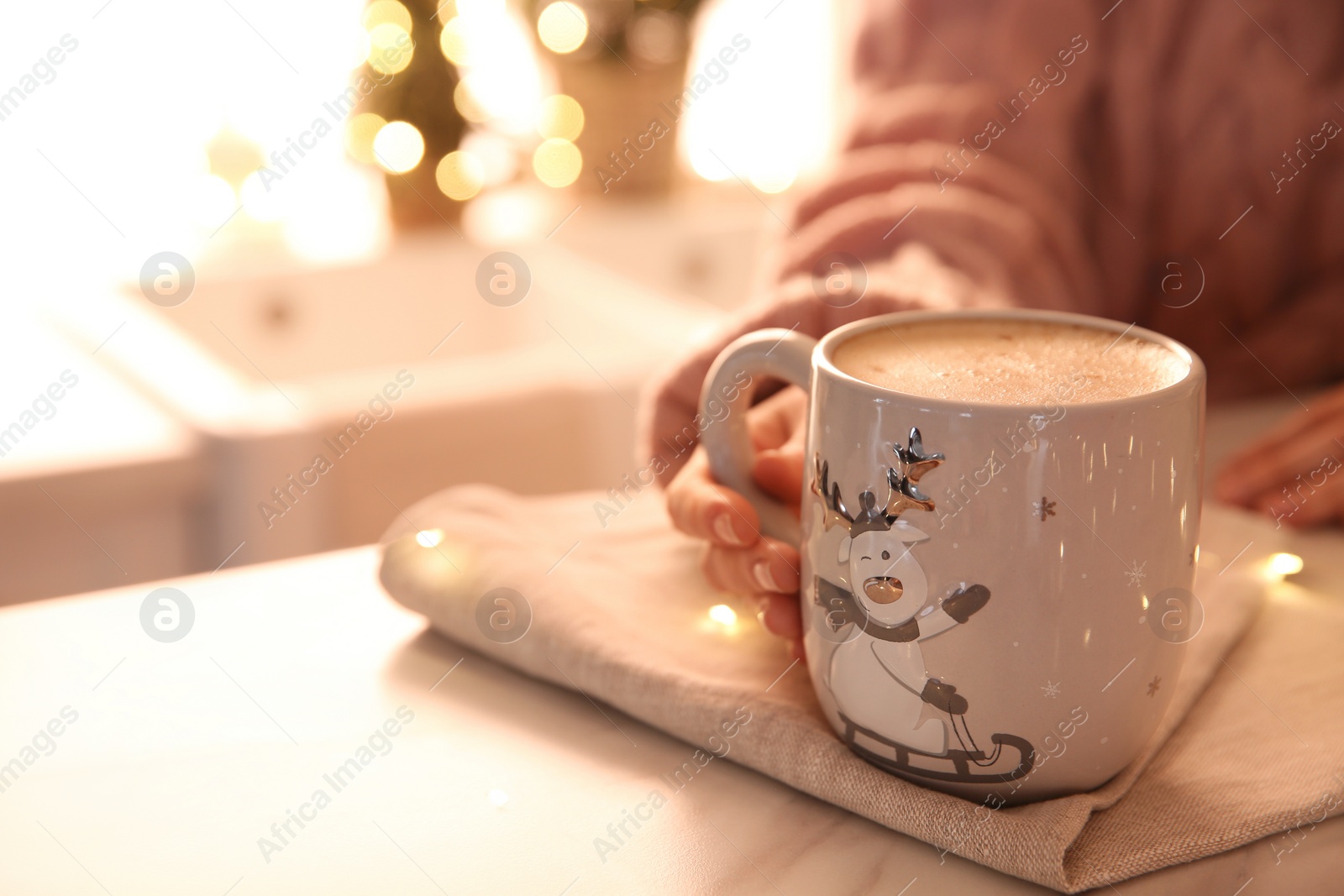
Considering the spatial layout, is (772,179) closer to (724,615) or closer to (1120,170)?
(1120,170)

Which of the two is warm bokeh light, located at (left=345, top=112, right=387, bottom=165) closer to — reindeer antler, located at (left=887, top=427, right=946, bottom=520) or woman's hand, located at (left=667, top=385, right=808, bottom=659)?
woman's hand, located at (left=667, top=385, right=808, bottom=659)

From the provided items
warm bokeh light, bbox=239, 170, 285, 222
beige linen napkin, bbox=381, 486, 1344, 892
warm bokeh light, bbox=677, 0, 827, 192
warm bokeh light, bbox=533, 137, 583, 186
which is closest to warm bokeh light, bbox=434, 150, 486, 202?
warm bokeh light, bbox=533, 137, 583, 186

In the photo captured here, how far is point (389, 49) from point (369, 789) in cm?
130

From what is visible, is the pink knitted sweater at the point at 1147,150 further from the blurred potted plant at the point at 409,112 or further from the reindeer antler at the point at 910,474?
the blurred potted plant at the point at 409,112

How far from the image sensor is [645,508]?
1.96ft

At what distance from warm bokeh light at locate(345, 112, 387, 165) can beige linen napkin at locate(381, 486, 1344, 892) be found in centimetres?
112

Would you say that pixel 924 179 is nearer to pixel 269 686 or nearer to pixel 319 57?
pixel 269 686

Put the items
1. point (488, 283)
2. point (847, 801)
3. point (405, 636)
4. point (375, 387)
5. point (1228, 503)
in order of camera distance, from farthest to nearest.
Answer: point (488, 283) → point (375, 387) → point (1228, 503) → point (405, 636) → point (847, 801)

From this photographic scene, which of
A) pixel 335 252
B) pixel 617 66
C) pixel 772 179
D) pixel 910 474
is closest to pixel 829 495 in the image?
pixel 910 474

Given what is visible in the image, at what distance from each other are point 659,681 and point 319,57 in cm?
136

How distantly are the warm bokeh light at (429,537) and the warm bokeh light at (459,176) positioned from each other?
1159mm

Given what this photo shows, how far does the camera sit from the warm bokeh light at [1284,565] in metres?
0.53

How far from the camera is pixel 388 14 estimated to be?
1498 millimetres

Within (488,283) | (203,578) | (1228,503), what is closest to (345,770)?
(203,578)
